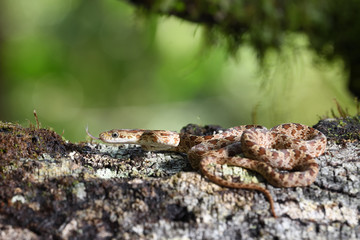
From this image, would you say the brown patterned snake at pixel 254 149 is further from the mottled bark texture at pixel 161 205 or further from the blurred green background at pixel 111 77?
the blurred green background at pixel 111 77

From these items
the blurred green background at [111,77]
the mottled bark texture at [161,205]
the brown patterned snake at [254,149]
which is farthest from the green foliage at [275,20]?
the mottled bark texture at [161,205]

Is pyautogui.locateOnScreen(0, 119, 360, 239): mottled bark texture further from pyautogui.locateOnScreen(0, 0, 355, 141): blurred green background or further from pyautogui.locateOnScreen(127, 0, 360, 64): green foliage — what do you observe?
pyautogui.locateOnScreen(0, 0, 355, 141): blurred green background

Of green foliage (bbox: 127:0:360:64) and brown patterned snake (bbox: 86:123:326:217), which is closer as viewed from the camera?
brown patterned snake (bbox: 86:123:326:217)

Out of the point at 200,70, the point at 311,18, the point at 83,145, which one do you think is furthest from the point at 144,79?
the point at 83,145

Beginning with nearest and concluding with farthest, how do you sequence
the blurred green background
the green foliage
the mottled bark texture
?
the mottled bark texture, the green foliage, the blurred green background

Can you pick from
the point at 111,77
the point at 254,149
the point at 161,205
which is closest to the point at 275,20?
the point at 254,149

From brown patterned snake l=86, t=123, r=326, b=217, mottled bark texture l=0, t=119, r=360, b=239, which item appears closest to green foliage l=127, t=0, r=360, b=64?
brown patterned snake l=86, t=123, r=326, b=217

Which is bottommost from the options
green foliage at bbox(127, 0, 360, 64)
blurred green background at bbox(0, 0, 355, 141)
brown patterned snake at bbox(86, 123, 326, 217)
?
brown patterned snake at bbox(86, 123, 326, 217)
